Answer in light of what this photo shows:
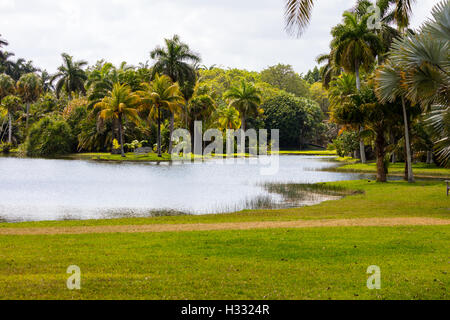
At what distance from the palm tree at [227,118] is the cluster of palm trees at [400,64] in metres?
33.3

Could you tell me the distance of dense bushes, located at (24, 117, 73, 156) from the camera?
6606 cm

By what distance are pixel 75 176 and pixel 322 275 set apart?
2785 centimetres

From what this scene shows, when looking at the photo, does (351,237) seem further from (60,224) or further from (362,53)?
(362,53)

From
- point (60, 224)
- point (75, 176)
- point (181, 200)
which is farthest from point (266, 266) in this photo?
point (75, 176)

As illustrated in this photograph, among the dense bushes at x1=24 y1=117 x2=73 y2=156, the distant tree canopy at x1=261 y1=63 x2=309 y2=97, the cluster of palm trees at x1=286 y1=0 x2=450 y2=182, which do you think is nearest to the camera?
the cluster of palm trees at x1=286 y1=0 x2=450 y2=182

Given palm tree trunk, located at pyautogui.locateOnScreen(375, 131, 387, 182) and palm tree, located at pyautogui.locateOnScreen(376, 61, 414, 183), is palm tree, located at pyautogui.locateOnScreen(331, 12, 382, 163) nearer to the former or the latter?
palm tree trunk, located at pyautogui.locateOnScreen(375, 131, 387, 182)

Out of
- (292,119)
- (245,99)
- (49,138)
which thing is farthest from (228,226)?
(292,119)

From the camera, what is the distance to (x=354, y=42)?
41219mm

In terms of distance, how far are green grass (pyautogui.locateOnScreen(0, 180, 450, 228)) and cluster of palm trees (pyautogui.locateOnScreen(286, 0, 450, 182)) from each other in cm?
225

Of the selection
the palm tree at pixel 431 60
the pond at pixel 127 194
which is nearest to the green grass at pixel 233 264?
the pond at pixel 127 194

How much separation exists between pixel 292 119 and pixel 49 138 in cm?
4542
